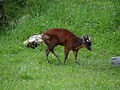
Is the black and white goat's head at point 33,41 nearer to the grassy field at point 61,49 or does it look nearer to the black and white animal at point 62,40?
the grassy field at point 61,49

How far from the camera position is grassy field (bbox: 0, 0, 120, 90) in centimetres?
1038

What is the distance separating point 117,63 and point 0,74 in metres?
4.30

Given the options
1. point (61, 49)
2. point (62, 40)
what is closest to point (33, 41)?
point (61, 49)

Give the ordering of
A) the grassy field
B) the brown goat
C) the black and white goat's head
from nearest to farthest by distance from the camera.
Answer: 1. the grassy field
2. the brown goat
3. the black and white goat's head

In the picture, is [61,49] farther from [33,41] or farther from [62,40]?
[62,40]

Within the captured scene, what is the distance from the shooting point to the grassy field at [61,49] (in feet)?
34.1

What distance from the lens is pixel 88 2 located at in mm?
21203

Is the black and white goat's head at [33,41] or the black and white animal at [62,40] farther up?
the black and white animal at [62,40]

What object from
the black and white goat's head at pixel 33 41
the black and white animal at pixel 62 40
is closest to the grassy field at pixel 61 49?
the black and white goat's head at pixel 33 41

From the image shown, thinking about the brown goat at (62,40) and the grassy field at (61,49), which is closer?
the grassy field at (61,49)

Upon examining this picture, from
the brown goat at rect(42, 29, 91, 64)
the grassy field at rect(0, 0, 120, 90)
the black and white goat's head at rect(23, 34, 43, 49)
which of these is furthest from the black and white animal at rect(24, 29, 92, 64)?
the black and white goat's head at rect(23, 34, 43, 49)

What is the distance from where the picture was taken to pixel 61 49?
649 inches

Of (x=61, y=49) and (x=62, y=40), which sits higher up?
(x=62, y=40)

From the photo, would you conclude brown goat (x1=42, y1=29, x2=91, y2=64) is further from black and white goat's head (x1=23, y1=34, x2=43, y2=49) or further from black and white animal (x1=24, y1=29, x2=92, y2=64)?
black and white goat's head (x1=23, y1=34, x2=43, y2=49)
